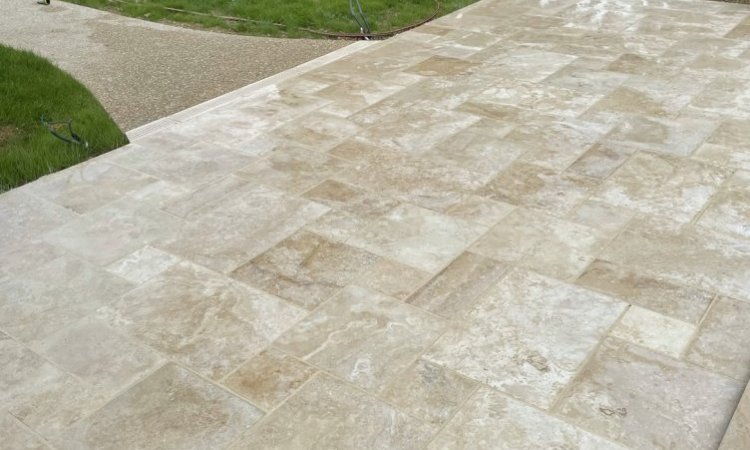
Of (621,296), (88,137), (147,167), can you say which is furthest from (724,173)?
(88,137)

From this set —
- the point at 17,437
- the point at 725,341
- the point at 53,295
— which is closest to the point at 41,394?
the point at 17,437

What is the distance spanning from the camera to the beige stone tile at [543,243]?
4436 millimetres

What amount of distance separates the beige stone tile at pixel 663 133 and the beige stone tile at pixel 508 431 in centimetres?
303

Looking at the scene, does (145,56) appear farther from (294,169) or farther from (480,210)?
(480,210)

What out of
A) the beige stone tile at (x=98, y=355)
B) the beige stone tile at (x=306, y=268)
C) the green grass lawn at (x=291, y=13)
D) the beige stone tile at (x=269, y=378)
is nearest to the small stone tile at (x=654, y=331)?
the beige stone tile at (x=306, y=268)

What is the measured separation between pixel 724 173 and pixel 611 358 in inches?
91.9

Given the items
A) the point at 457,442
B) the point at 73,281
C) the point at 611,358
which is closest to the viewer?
the point at 457,442

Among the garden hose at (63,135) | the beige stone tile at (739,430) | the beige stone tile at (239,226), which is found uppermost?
the garden hose at (63,135)

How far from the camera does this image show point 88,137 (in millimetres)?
6152

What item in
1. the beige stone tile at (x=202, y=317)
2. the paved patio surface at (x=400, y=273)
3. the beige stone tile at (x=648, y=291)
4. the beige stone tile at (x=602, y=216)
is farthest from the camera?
the beige stone tile at (x=602, y=216)

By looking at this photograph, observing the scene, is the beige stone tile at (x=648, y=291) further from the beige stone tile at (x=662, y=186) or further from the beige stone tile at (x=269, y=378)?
the beige stone tile at (x=269, y=378)

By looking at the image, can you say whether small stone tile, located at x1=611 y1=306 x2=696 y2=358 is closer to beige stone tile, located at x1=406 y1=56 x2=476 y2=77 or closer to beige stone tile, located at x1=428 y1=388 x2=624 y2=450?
beige stone tile, located at x1=428 y1=388 x2=624 y2=450

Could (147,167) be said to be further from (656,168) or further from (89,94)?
(656,168)

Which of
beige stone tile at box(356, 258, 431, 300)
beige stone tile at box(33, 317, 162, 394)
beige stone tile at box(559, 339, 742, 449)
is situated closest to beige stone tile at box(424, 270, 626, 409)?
beige stone tile at box(559, 339, 742, 449)
